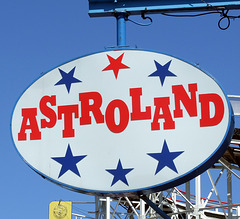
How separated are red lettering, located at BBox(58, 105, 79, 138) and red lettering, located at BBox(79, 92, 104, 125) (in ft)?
0.39

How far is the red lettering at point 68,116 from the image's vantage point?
11.3 metres

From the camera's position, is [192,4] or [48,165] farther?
[192,4]

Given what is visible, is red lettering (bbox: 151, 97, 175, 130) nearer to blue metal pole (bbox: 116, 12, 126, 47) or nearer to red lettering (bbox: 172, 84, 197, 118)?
red lettering (bbox: 172, 84, 197, 118)

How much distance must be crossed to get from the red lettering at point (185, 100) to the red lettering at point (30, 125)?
2.17 m

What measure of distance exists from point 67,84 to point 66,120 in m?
0.59

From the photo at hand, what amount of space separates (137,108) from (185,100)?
0.73m

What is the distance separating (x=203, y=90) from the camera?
1084 cm

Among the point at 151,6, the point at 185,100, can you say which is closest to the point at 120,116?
the point at 185,100

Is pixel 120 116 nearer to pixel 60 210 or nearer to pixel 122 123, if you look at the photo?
pixel 122 123

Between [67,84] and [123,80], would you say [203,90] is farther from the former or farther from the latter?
[67,84]

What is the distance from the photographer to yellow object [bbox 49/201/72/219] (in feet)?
103

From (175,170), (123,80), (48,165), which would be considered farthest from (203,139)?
(48,165)

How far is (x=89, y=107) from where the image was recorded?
37.2ft

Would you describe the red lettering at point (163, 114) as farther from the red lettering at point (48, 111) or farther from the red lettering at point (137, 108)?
the red lettering at point (48, 111)
